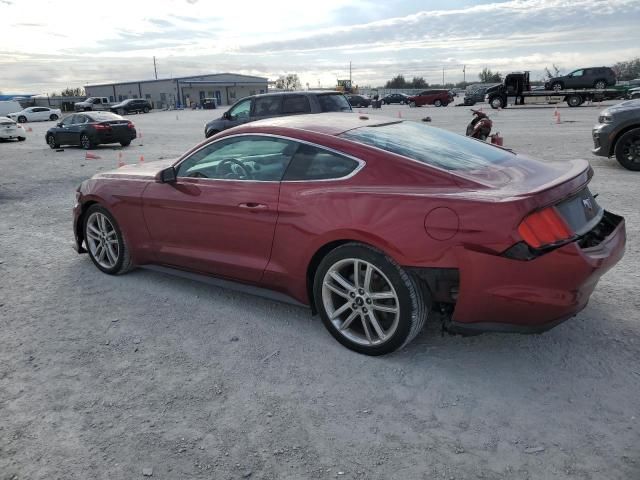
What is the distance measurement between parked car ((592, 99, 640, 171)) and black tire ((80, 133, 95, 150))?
16.2 metres

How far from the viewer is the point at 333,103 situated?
1279 centimetres

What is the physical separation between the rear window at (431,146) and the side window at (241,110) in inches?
429

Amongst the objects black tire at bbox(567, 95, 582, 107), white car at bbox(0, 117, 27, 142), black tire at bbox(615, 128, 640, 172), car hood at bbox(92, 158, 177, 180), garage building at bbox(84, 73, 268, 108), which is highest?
garage building at bbox(84, 73, 268, 108)

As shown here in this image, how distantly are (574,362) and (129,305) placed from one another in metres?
3.46

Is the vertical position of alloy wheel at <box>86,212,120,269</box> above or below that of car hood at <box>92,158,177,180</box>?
below

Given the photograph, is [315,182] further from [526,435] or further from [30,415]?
Answer: [30,415]

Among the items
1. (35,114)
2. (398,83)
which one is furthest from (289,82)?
(35,114)

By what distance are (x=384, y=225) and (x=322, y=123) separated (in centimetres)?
120

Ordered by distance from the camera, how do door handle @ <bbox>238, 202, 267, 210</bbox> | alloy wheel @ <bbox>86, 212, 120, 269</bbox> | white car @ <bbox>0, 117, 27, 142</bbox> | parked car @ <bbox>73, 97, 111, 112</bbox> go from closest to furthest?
door handle @ <bbox>238, 202, 267, 210</bbox>, alloy wheel @ <bbox>86, 212, 120, 269</bbox>, white car @ <bbox>0, 117, 27, 142</bbox>, parked car @ <bbox>73, 97, 111, 112</bbox>

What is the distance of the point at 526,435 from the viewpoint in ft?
8.73

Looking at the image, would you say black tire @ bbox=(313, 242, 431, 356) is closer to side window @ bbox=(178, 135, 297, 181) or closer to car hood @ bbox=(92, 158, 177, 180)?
side window @ bbox=(178, 135, 297, 181)

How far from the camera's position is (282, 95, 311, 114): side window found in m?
12.8

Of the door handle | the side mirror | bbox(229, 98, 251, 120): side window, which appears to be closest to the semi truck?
bbox(229, 98, 251, 120): side window

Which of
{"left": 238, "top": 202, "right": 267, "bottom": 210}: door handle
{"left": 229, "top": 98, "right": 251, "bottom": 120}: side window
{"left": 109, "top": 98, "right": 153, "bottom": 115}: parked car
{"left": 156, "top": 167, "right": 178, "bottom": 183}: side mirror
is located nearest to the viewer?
{"left": 238, "top": 202, "right": 267, "bottom": 210}: door handle
